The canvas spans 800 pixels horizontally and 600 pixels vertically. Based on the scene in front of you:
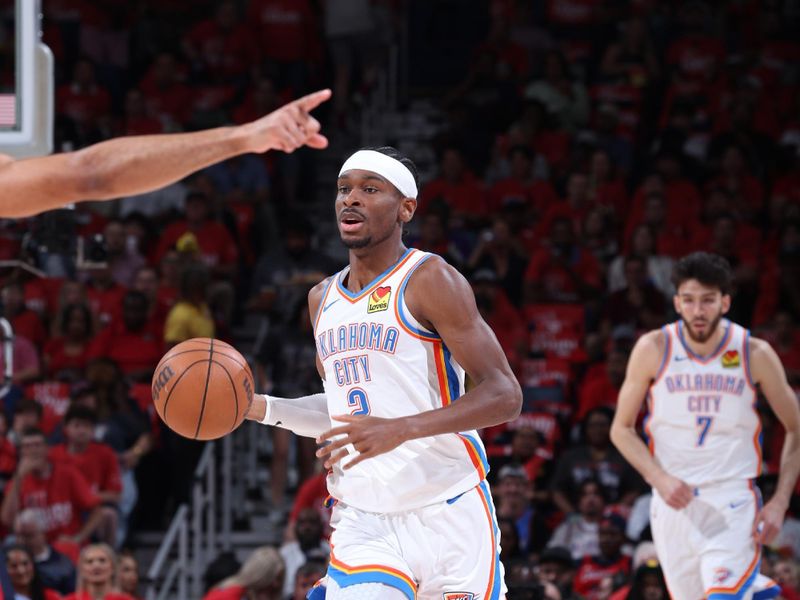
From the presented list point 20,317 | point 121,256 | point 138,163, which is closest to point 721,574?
point 138,163

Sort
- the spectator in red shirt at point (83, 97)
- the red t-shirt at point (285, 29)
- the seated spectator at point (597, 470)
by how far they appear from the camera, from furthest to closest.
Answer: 1. the red t-shirt at point (285, 29)
2. the spectator in red shirt at point (83, 97)
3. the seated spectator at point (597, 470)

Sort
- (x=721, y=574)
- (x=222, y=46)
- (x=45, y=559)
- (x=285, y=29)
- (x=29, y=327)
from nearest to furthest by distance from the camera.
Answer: (x=721, y=574)
(x=45, y=559)
(x=29, y=327)
(x=285, y=29)
(x=222, y=46)

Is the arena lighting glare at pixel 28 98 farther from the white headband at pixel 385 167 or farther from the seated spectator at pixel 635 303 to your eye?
the seated spectator at pixel 635 303

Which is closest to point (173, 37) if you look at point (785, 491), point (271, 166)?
point (271, 166)

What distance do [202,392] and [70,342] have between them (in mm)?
6814

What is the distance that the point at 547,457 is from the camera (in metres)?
10.2

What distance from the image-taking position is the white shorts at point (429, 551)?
4805 millimetres

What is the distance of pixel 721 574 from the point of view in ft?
22.2

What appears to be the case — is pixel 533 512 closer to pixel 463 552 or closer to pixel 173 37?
pixel 463 552

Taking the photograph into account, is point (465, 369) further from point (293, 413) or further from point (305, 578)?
point (305, 578)

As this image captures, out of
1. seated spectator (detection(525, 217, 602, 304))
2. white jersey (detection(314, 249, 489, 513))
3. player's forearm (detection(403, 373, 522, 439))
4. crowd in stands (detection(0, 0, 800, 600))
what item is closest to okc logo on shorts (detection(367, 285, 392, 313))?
white jersey (detection(314, 249, 489, 513))

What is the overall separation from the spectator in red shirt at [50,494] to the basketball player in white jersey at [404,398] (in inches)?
206

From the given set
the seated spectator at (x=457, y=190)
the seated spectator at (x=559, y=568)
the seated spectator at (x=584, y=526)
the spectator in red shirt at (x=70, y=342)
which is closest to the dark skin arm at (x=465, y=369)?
the seated spectator at (x=559, y=568)

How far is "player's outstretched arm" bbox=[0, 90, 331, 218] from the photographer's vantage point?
3.09 meters
